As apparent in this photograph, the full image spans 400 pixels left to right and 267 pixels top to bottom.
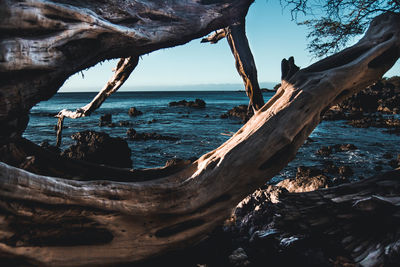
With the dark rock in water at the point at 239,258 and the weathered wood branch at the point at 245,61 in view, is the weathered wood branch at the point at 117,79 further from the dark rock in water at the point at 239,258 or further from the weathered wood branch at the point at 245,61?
the dark rock in water at the point at 239,258

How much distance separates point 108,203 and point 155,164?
768 centimetres

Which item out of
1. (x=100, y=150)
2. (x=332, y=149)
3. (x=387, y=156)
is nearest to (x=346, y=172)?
(x=387, y=156)

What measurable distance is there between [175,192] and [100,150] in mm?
6478

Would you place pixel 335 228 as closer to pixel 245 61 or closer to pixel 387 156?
pixel 245 61

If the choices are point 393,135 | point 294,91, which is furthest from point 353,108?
point 294,91

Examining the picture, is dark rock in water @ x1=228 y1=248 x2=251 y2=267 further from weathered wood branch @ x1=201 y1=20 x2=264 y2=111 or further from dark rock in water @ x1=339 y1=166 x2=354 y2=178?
dark rock in water @ x1=339 y1=166 x2=354 y2=178

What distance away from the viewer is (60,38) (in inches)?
76.6

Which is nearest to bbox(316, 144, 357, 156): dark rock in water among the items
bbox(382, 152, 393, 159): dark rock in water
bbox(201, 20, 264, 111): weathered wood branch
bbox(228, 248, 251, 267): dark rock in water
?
bbox(382, 152, 393, 159): dark rock in water

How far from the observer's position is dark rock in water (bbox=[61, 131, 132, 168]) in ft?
25.6

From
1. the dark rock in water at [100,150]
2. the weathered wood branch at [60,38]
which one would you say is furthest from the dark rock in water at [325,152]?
the weathered wood branch at [60,38]

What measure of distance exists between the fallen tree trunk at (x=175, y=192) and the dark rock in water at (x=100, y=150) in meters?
6.21

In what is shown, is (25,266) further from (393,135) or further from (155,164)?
(393,135)

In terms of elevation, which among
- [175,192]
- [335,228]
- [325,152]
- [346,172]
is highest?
[175,192]

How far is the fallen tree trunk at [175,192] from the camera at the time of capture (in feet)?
5.50
